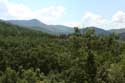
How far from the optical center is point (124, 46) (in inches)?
1897

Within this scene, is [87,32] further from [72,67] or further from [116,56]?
[116,56]

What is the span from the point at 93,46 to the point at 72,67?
13.1 ft

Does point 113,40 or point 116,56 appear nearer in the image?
point 113,40

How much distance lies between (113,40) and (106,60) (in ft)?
11.2

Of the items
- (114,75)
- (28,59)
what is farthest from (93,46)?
(28,59)

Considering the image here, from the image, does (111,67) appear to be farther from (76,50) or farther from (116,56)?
(116,56)

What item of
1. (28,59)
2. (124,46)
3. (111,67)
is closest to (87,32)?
(111,67)

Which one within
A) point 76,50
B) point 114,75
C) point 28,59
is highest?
point 76,50

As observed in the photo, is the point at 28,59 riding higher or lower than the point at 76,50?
lower

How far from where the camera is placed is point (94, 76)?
4156cm

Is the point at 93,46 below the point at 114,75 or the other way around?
the other way around

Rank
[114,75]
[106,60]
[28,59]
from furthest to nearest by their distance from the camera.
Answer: [28,59] → [106,60] → [114,75]

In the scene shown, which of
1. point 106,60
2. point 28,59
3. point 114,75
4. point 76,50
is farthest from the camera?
point 28,59

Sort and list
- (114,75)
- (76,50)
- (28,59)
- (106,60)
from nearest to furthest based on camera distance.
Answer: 1. (114,75)
2. (76,50)
3. (106,60)
4. (28,59)
